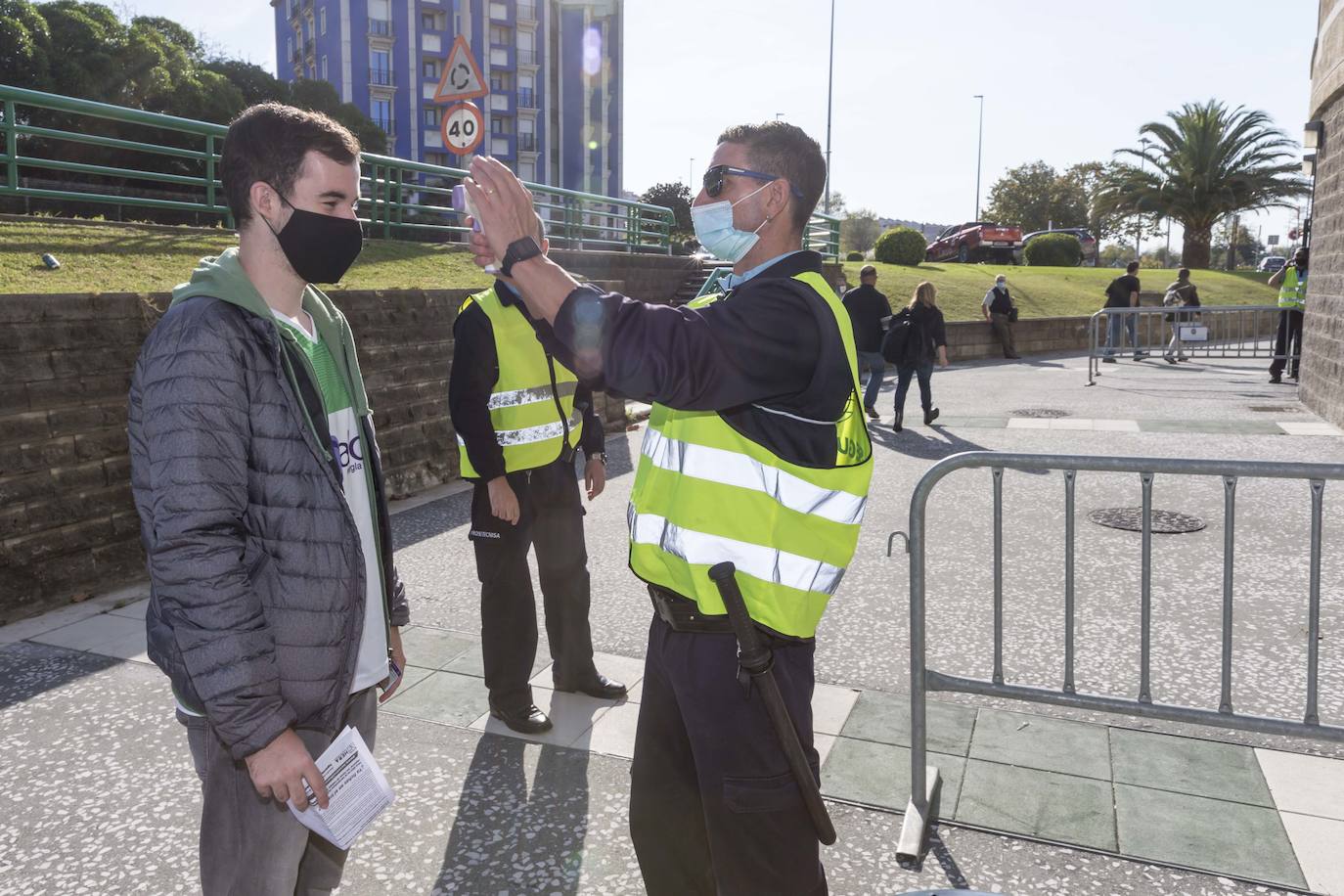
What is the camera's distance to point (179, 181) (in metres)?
10.2

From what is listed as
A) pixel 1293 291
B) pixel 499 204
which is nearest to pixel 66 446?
pixel 499 204

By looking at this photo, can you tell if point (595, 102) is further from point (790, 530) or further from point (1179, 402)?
point (790, 530)

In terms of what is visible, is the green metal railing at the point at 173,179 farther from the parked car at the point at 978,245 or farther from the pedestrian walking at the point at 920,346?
the parked car at the point at 978,245

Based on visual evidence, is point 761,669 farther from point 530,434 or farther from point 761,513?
point 530,434

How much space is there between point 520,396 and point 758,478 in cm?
220

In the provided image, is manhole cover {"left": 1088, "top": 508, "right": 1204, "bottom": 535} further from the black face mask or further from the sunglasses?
the black face mask

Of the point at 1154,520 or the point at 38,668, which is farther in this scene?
the point at 1154,520

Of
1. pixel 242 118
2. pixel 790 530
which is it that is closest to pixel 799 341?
pixel 790 530

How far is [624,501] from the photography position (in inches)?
320

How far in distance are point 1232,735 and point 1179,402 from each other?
11004mm

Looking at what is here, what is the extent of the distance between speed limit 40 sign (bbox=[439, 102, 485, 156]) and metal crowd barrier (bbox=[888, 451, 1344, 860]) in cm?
476

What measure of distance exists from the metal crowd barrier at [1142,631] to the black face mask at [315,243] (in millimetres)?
1900

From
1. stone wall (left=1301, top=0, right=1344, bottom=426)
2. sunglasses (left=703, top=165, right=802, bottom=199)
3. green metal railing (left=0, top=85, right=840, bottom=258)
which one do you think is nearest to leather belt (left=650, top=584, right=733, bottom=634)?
sunglasses (left=703, top=165, right=802, bottom=199)

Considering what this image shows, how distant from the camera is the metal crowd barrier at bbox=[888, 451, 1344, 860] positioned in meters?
3.04
